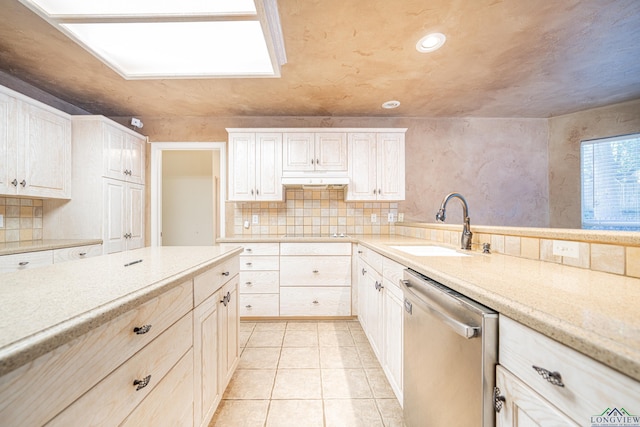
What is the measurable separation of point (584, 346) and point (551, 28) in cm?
228

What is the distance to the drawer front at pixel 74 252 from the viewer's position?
206 cm

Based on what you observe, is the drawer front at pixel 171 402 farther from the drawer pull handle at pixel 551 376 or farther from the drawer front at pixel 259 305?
the drawer front at pixel 259 305

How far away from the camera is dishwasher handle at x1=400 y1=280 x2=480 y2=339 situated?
0.70 metres

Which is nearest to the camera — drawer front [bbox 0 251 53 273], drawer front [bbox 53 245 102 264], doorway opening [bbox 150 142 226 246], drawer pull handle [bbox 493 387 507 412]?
drawer pull handle [bbox 493 387 507 412]

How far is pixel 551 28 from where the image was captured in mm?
1671

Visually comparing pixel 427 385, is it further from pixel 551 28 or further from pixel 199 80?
pixel 199 80

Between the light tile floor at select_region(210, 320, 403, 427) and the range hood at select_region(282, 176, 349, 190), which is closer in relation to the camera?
the light tile floor at select_region(210, 320, 403, 427)

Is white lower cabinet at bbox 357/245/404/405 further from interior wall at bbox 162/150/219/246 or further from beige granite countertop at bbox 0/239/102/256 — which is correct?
interior wall at bbox 162/150/219/246

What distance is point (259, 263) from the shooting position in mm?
2617

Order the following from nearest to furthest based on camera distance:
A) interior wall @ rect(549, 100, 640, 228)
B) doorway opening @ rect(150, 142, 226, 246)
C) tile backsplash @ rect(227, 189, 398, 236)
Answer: interior wall @ rect(549, 100, 640, 228), tile backsplash @ rect(227, 189, 398, 236), doorway opening @ rect(150, 142, 226, 246)

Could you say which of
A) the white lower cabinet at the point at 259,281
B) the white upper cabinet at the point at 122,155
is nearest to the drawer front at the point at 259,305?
the white lower cabinet at the point at 259,281

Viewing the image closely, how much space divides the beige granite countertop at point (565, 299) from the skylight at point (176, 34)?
5.67ft

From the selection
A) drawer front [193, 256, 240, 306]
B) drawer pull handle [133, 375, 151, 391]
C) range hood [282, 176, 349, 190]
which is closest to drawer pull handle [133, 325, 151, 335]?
drawer pull handle [133, 375, 151, 391]

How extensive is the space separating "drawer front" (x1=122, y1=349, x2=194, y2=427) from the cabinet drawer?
164 centimetres
